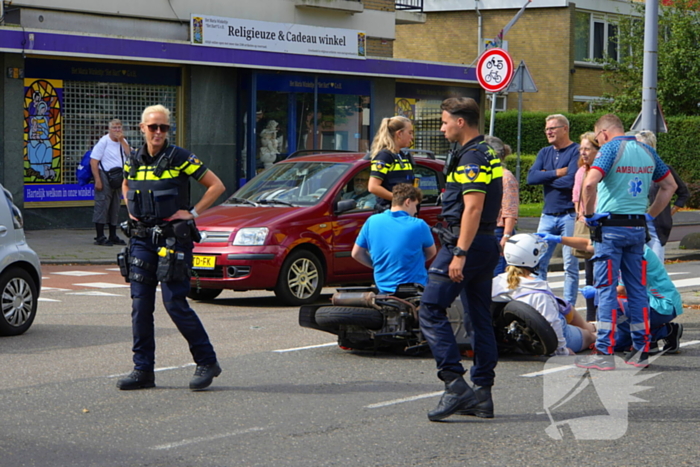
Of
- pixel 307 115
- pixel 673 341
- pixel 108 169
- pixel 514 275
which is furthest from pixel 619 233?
pixel 307 115

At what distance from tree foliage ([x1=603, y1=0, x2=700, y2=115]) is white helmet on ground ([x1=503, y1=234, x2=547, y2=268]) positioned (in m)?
24.2

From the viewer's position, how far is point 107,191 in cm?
1730

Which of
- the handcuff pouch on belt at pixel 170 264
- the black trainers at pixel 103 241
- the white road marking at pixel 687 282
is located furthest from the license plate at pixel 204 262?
the black trainers at pixel 103 241

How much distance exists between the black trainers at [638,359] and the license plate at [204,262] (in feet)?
15.7

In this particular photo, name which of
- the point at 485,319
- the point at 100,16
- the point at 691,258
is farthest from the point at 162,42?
the point at 485,319

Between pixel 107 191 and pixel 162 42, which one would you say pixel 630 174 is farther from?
pixel 162 42

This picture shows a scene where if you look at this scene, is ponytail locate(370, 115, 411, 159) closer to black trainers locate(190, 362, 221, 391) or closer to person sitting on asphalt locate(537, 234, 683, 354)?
person sitting on asphalt locate(537, 234, 683, 354)

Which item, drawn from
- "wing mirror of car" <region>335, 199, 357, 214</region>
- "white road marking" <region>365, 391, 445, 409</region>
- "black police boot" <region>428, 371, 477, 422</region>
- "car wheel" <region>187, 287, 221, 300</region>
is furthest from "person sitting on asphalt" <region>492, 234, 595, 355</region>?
"car wheel" <region>187, 287, 221, 300</region>

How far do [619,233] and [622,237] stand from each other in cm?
4

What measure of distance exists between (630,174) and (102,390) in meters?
4.05

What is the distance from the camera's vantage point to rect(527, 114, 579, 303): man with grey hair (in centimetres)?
1013

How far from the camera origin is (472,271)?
6176 mm

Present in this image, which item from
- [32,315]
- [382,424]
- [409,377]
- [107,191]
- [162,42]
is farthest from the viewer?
[162,42]

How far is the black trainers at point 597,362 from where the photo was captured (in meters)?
7.71
